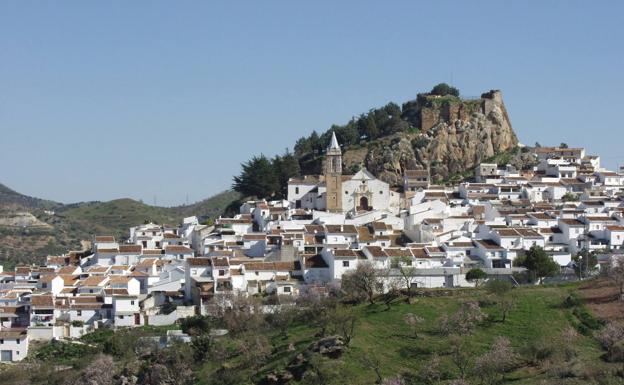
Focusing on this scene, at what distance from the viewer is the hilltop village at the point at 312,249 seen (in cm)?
4922

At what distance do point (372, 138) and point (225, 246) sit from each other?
3148 cm

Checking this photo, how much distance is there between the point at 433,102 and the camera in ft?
281

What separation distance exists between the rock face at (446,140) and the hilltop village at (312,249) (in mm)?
7206

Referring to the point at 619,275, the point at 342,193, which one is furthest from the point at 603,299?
the point at 342,193

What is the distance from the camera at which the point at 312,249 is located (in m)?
55.0

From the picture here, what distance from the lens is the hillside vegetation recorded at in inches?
1374

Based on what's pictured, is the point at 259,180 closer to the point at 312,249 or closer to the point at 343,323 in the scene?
the point at 312,249

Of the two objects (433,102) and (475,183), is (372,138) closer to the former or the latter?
(433,102)

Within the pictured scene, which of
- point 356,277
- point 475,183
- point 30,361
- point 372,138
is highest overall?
point 372,138

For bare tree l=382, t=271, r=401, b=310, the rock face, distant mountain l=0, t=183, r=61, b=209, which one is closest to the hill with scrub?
the rock face

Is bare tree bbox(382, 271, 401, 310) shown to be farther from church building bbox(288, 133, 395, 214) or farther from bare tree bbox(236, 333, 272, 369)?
church building bbox(288, 133, 395, 214)

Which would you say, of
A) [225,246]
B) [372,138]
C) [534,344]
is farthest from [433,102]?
[534,344]

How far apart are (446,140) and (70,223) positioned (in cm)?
5369

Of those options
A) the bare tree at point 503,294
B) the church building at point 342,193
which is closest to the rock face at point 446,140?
the church building at point 342,193
